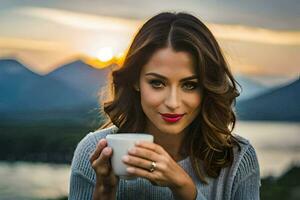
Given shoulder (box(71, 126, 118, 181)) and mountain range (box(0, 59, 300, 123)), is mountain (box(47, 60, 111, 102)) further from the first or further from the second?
shoulder (box(71, 126, 118, 181))

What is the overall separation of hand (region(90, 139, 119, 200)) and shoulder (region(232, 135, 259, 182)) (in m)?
0.27

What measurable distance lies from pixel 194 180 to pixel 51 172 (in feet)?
2.24

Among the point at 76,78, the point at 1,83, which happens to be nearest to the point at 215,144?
the point at 76,78

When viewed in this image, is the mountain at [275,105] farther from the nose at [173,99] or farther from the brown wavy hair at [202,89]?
the nose at [173,99]

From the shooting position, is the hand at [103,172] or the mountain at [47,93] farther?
the mountain at [47,93]

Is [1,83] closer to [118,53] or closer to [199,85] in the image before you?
[118,53]

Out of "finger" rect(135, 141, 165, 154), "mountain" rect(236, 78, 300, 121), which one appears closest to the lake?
"mountain" rect(236, 78, 300, 121)

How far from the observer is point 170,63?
130 cm

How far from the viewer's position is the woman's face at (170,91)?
1285 millimetres

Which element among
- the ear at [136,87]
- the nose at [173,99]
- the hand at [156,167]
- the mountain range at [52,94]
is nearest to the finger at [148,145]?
the hand at [156,167]

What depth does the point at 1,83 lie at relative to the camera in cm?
204

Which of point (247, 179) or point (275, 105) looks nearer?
point (247, 179)

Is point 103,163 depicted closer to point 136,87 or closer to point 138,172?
point 138,172


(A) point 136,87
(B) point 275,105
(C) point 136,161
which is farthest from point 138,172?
(B) point 275,105
